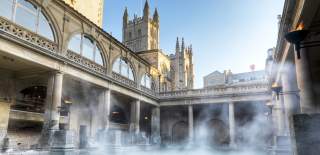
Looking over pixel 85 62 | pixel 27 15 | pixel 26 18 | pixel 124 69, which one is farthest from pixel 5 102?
pixel 124 69

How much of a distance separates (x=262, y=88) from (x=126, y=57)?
14.0 metres

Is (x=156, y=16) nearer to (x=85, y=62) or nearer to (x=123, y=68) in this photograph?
(x=123, y=68)

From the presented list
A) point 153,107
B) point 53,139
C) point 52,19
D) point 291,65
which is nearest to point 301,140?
point 291,65

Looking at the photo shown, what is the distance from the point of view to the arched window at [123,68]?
892 inches

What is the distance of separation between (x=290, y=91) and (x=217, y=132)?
20.4 meters

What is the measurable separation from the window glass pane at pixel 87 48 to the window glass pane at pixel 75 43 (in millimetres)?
526

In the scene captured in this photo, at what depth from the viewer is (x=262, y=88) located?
2536 centimetres

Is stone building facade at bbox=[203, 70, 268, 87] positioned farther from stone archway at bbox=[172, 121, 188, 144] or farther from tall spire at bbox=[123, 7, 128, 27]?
tall spire at bbox=[123, 7, 128, 27]

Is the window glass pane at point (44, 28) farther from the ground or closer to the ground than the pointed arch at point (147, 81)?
farther from the ground

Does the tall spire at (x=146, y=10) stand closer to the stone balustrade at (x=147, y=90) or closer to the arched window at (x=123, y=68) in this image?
the stone balustrade at (x=147, y=90)

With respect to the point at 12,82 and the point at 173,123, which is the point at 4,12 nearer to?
the point at 12,82

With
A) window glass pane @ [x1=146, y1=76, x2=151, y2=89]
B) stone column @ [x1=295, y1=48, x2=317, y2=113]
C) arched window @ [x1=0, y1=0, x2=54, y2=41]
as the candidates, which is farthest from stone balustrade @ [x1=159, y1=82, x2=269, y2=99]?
stone column @ [x1=295, y1=48, x2=317, y2=113]

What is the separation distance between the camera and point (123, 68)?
23.8m

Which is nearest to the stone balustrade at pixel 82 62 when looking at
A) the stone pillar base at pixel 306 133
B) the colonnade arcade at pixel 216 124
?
the colonnade arcade at pixel 216 124
